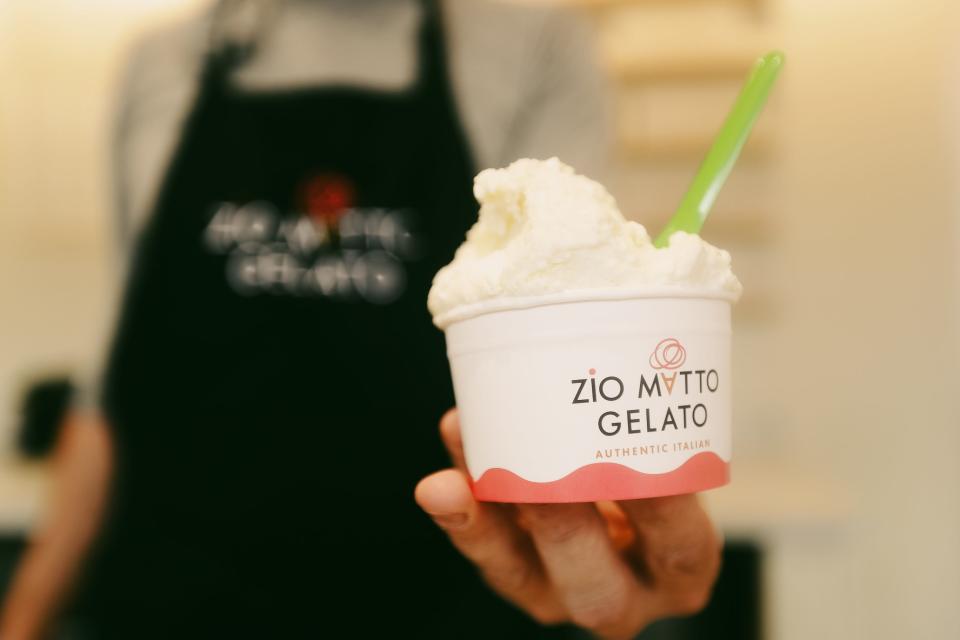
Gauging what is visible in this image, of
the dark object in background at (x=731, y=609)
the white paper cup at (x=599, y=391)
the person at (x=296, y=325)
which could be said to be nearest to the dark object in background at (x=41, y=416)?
the person at (x=296, y=325)

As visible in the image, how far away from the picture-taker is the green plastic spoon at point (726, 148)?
0.44 m

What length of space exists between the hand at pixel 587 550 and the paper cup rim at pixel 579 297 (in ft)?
0.29

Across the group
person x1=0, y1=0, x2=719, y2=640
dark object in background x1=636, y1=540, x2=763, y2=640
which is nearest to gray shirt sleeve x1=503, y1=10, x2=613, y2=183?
person x1=0, y1=0, x2=719, y2=640

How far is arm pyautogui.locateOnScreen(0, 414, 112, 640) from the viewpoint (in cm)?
89

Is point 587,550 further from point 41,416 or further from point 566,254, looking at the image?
point 41,416

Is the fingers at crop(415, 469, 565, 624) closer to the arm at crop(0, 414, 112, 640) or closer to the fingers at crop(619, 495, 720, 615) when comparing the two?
the fingers at crop(619, 495, 720, 615)

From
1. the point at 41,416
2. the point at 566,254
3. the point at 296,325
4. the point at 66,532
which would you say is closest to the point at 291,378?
the point at 296,325

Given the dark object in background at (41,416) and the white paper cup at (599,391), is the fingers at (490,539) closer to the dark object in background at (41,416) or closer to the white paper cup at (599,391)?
the white paper cup at (599,391)

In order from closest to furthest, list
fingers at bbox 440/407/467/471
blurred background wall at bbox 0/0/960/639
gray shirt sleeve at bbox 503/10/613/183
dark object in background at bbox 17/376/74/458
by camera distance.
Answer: fingers at bbox 440/407/467/471, gray shirt sleeve at bbox 503/10/613/183, blurred background wall at bbox 0/0/960/639, dark object in background at bbox 17/376/74/458

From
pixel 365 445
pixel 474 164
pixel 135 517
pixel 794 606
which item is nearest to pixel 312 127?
pixel 474 164

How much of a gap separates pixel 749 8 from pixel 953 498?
A: 0.97m

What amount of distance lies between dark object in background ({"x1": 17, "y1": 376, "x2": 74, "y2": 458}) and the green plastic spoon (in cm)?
156

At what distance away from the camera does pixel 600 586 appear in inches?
19.0

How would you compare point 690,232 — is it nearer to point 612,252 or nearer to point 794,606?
point 612,252
